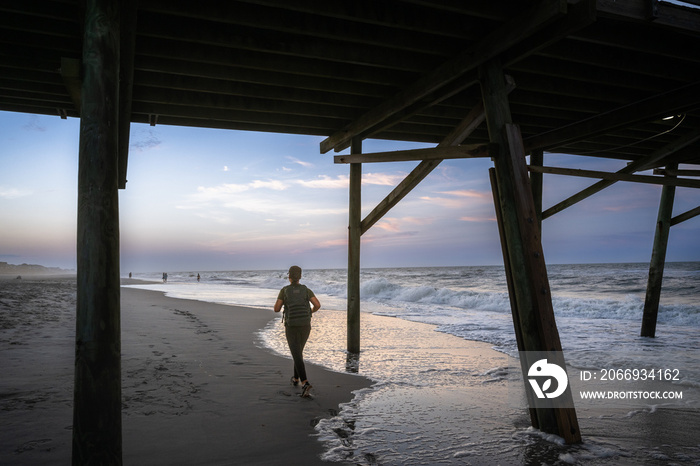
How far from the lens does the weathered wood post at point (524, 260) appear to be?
13.4 feet

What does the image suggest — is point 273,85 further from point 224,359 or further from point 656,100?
point 656,100

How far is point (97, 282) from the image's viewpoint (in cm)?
260

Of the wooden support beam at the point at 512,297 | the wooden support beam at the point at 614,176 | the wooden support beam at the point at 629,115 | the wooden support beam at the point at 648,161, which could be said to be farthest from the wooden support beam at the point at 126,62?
the wooden support beam at the point at 648,161

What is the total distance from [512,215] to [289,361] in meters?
4.99

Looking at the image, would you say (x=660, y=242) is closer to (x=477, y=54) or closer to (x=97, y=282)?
(x=477, y=54)

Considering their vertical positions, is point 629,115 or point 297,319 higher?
point 629,115

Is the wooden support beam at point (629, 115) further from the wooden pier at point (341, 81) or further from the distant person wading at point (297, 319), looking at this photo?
the distant person wading at point (297, 319)

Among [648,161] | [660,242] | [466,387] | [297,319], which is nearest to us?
[297,319]

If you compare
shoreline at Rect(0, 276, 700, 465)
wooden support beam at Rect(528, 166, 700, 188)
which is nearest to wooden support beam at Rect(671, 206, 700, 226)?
wooden support beam at Rect(528, 166, 700, 188)

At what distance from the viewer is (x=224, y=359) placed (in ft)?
25.1

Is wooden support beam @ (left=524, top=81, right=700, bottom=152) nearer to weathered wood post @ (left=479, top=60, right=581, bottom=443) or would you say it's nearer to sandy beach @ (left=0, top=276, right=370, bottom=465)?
weathered wood post @ (left=479, top=60, right=581, bottom=443)

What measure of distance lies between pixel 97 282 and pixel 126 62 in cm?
231

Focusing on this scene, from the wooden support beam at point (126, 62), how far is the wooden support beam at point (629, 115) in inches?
250

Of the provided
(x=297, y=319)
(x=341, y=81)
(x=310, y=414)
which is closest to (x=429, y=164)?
(x=341, y=81)
